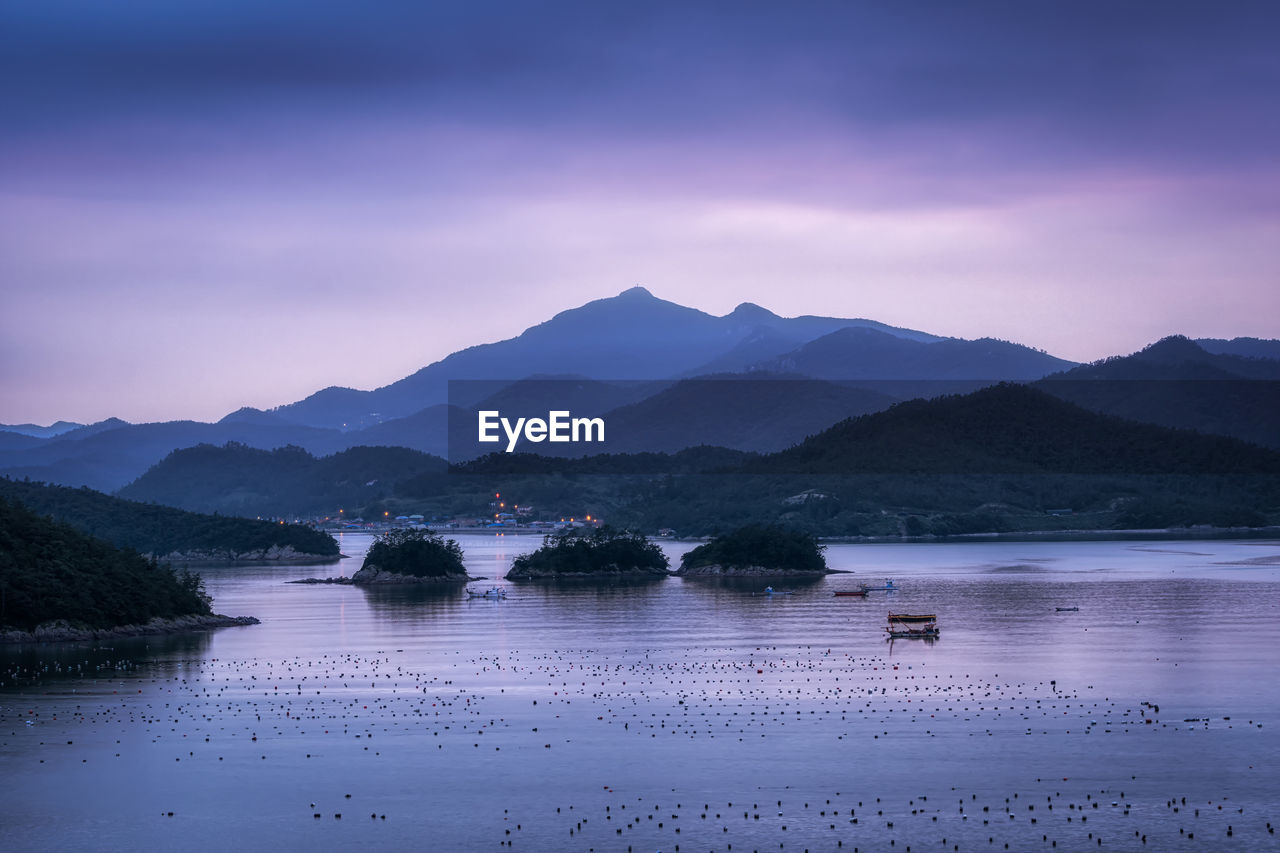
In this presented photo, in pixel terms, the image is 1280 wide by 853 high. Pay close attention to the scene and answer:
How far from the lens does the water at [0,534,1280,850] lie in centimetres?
3981

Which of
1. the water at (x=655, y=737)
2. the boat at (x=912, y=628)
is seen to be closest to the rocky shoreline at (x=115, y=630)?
the water at (x=655, y=737)

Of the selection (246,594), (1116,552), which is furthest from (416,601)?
(1116,552)

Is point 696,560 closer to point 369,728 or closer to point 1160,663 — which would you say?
point 1160,663

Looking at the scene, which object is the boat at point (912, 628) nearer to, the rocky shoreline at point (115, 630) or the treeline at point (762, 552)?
the rocky shoreline at point (115, 630)

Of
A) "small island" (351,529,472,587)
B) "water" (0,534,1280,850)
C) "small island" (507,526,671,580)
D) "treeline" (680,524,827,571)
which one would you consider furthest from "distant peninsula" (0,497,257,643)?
"treeline" (680,524,827,571)

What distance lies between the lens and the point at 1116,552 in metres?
200

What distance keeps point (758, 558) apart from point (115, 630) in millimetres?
Answer: 82497

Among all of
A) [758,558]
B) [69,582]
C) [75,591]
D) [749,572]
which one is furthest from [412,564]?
[75,591]

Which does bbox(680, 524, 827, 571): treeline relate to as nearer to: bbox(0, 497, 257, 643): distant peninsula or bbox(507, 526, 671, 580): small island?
bbox(507, 526, 671, 580): small island

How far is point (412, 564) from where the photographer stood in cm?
15538

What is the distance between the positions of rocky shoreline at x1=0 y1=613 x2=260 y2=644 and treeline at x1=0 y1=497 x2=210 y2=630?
421 mm

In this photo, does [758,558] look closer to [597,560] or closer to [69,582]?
[597,560]

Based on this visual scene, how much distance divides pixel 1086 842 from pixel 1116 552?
560ft

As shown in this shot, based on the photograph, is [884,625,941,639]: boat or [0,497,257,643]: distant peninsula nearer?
[0,497,257,643]: distant peninsula
